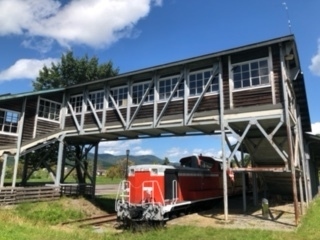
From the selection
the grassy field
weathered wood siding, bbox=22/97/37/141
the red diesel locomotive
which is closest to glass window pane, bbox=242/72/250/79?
the red diesel locomotive

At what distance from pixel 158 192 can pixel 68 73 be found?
24641 mm

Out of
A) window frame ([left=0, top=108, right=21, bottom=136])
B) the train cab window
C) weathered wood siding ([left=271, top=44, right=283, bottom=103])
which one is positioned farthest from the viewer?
window frame ([left=0, top=108, right=21, bottom=136])

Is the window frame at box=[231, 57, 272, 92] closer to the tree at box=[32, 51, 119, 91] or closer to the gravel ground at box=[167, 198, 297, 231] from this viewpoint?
the gravel ground at box=[167, 198, 297, 231]

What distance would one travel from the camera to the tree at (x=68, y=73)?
34.8 m

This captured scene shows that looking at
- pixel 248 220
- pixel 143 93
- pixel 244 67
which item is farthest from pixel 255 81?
pixel 143 93

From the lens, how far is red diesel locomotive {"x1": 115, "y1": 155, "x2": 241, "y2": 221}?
14.2 meters

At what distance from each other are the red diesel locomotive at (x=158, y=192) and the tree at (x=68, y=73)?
20.9 metres

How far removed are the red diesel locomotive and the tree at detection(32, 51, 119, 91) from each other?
20908 millimetres

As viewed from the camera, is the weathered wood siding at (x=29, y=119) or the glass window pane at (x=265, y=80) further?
the weathered wood siding at (x=29, y=119)

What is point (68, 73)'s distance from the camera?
3534 centimetres

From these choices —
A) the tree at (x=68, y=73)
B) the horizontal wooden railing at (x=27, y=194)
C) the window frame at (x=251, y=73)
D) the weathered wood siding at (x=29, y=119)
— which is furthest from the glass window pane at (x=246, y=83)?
the tree at (x=68, y=73)

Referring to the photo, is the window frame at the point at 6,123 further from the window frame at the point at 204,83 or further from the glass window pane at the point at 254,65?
the glass window pane at the point at 254,65

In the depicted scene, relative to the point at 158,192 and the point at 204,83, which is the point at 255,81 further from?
the point at 158,192

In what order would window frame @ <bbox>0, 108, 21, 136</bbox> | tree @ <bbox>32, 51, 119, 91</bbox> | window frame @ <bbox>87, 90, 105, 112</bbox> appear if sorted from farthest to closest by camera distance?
tree @ <bbox>32, 51, 119, 91</bbox> → window frame @ <bbox>87, 90, 105, 112</bbox> → window frame @ <bbox>0, 108, 21, 136</bbox>
